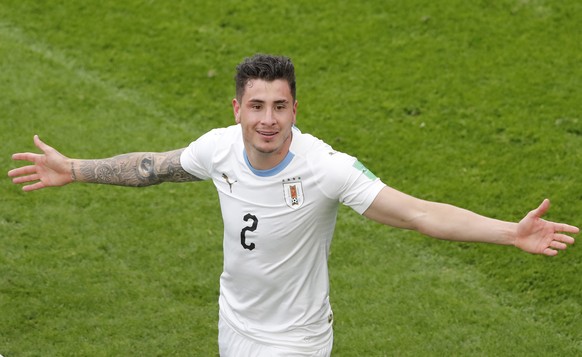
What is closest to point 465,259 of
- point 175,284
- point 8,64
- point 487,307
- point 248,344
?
point 487,307

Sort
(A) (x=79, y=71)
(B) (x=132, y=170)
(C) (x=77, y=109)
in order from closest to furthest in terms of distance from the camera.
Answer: (B) (x=132, y=170) → (C) (x=77, y=109) → (A) (x=79, y=71)

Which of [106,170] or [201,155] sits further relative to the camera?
[106,170]

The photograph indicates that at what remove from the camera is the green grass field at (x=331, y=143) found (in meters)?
8.57

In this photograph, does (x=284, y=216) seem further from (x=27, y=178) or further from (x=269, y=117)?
(x=27, y=178)

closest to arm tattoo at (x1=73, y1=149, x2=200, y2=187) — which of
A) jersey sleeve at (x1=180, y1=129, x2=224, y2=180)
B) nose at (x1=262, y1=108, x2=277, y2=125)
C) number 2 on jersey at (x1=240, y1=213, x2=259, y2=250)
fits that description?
jersey sleeve at (x1=180, y1=129, x2=224, y2=180)

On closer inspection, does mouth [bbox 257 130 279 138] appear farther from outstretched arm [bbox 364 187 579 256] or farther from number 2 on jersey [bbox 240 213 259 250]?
outstretched arm [bbox 364 187 579 256]

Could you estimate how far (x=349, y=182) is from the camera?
5.93 m

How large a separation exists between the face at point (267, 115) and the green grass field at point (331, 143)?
9.36ft

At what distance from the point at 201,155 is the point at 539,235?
80.9 inches

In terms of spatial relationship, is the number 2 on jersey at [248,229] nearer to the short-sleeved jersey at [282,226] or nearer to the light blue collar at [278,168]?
the short-sleeved jersey at [282,226]

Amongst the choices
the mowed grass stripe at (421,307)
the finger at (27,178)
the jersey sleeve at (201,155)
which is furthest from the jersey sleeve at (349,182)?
the mowed grass stripe at (421,307)

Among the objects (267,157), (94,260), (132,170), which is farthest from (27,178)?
(94,260)

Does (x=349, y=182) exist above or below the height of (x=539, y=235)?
above

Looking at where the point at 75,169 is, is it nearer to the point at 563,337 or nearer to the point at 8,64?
the point at 563,337
